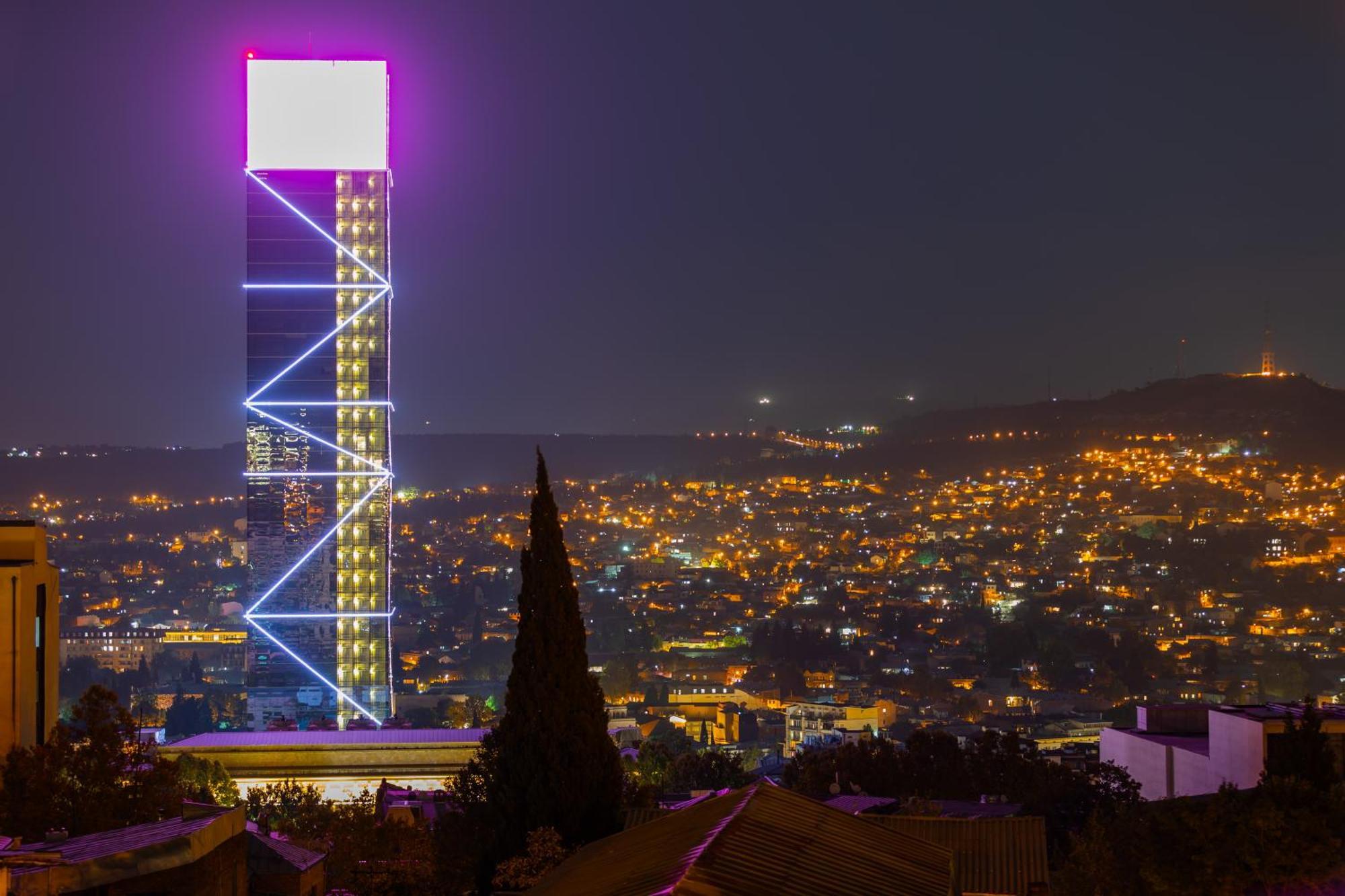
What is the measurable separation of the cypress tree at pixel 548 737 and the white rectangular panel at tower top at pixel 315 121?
25.5m

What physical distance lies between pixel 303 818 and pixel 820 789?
26.7 ft

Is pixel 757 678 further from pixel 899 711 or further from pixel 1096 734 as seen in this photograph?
pixel 1096 734

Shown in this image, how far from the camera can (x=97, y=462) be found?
86.0m

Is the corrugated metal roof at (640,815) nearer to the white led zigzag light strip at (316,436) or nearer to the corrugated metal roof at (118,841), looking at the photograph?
the corrugated metal roof at (118,841)

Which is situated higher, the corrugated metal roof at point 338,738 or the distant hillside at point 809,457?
the distant hillside at point 809,457

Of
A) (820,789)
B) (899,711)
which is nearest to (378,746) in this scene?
(820,789)

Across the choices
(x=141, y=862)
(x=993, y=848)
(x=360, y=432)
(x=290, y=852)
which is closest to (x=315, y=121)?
(x=360, y=432)

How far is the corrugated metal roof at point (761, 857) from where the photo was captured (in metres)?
9.84

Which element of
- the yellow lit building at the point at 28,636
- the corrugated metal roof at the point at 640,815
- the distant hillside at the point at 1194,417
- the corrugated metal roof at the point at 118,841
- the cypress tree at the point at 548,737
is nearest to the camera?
the corrugated metal roof at the point at 118,841

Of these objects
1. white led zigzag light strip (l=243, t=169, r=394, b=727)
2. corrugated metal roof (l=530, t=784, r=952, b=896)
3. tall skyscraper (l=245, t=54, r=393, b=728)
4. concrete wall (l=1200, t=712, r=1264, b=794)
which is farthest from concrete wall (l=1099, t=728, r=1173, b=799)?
tall skyscraper (l=245, t=54, r=393, b=728)

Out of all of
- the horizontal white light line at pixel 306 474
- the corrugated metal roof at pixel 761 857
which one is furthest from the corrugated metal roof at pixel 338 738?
the corrugated metal roof at pixel 761 857

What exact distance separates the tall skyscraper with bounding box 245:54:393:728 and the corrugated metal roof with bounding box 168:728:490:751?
8.10 meters

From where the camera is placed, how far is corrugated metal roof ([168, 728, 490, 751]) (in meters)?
32.6

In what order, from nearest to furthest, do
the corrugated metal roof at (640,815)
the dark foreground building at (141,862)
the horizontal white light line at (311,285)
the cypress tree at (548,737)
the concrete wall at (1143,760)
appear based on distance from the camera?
1. the dark foreground building at (141,862)
2. the corrugated metal roof at (640,815)
3. the cypress tree at (548,737)
4. the concrete wall at (1143,760)
5. the horizontal white light line at (311,285)
